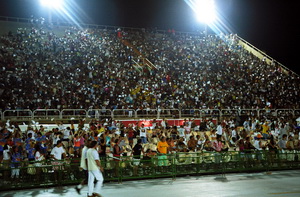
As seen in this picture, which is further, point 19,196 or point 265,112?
point 265,112

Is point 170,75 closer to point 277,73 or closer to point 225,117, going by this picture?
point 225,117

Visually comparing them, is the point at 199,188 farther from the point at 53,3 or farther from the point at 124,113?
the point at 53,3

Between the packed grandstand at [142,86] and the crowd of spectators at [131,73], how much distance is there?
8cm

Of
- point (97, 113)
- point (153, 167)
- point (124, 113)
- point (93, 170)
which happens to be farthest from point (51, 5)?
A: point (93, 170)

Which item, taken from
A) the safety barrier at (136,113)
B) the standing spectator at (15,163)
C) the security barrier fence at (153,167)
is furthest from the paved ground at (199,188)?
the safety barrier at (136,113)

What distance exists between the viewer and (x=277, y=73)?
37.7 metres

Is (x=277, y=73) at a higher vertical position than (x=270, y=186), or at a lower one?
higher

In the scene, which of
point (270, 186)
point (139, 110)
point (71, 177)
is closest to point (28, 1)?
point (139, 110)

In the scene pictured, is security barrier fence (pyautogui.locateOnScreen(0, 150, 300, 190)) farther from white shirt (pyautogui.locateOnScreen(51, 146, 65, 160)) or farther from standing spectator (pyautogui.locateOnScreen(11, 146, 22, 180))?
white shirt (pyautogui.locateOnScreen(51, 146, 65, 160))

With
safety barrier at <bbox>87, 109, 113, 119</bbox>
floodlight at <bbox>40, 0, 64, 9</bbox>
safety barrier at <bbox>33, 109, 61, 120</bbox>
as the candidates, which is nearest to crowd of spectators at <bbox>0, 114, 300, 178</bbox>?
safety barrier at <bbox>87, 109, 113, 119</bbox>

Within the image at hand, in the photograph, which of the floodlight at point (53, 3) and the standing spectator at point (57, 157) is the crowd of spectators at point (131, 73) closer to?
A: the floodlight at point (53, 3)

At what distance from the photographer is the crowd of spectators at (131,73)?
2514 cm

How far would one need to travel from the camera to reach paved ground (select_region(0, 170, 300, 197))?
11.7 m

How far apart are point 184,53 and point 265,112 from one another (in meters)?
10.6
